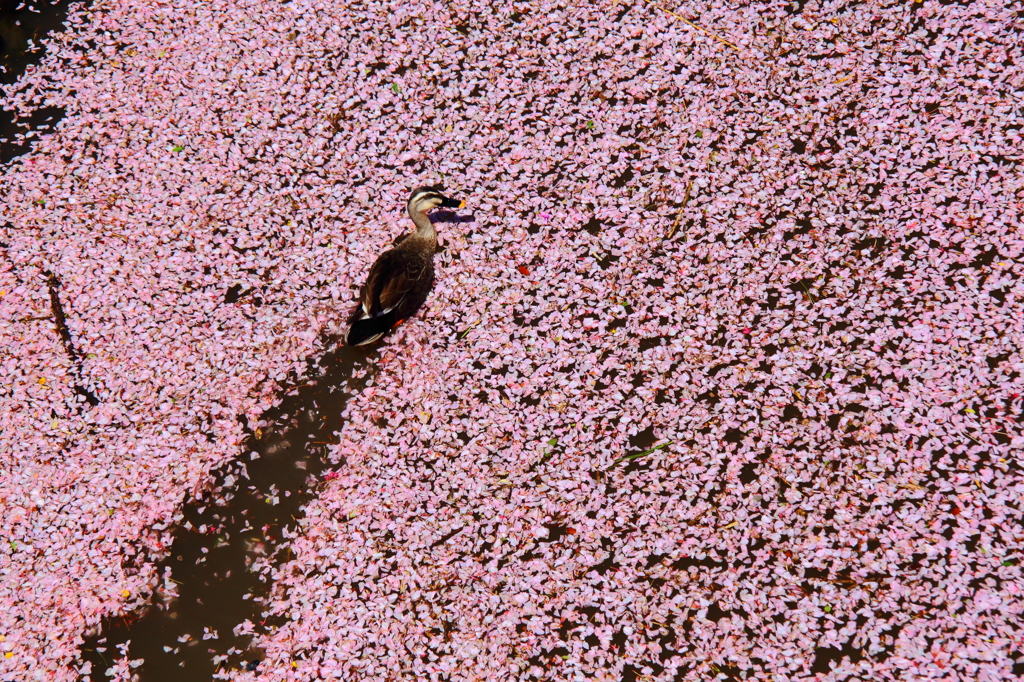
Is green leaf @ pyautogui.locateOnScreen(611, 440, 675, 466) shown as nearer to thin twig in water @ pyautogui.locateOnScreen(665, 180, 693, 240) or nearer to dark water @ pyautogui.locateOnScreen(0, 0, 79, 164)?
thin twig in water @ pyautogui.locateOnScreen(665, 180, 693, 240)

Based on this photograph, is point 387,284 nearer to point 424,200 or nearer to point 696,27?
point 424,200

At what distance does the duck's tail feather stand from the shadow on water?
1.11ft

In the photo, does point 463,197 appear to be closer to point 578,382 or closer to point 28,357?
point 578,382

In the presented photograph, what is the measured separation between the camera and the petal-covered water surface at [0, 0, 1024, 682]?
372 cm

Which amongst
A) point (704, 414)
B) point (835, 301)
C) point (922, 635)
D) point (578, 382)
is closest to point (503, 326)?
point (578, 382)

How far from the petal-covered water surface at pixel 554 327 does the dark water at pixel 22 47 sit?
19cm

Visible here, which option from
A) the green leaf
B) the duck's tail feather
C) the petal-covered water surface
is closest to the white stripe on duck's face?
the petal-covered water surface

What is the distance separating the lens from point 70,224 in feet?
16.7

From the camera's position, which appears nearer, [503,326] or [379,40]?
[503,326]

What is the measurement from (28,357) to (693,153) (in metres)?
5.29

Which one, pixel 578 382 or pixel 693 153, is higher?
pixel 693 153

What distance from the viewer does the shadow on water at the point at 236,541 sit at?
375cm

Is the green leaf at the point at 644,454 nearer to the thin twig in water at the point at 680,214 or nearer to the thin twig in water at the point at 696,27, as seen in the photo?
the thin twig in water at the point at 680,214

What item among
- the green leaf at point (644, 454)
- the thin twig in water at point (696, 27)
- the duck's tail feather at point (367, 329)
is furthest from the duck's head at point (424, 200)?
the thin twig in water at point (696, 27)
